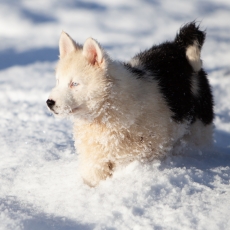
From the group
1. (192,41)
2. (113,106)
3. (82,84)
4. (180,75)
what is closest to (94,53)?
(82,84)

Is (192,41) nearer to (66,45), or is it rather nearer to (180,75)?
(180,75)

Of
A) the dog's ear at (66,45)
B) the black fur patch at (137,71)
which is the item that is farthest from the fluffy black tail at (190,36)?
the dog's ear at (66,45)

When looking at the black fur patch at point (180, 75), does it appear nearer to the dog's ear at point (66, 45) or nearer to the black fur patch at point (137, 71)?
the black fur patch at point (137, 71)

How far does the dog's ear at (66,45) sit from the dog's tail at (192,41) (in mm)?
1435

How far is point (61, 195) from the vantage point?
3473mm

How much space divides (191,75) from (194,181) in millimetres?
1625

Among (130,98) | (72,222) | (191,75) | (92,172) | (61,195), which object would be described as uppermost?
(191,75)

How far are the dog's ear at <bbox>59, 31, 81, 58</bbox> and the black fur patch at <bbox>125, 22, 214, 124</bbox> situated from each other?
0.55 metres

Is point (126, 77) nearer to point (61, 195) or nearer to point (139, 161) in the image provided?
point (139, 161)

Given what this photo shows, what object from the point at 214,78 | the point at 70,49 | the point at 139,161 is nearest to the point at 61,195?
the point at 139,161

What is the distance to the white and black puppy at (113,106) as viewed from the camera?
3.49 m

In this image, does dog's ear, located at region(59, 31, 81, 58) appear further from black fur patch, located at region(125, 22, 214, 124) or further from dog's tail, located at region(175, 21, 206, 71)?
dog's tail, located at region(175, 21, 206, 71)

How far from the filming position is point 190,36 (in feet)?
15.6

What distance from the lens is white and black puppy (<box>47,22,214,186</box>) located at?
11.5ft
